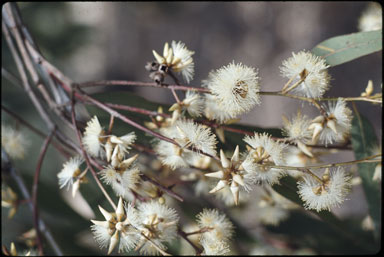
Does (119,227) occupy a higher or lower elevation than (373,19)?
lower

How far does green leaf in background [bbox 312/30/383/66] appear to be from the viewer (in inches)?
26.2

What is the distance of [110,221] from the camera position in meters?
0.53

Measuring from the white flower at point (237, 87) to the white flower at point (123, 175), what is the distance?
17cm

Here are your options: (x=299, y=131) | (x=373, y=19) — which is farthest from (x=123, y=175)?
(x=373, y=19)

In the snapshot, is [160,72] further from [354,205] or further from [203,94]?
[354,205]

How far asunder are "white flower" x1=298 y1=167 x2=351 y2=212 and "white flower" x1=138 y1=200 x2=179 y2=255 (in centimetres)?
21

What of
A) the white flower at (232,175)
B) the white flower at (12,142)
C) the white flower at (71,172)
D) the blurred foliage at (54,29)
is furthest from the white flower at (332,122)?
the blurred foliage at (54,29)

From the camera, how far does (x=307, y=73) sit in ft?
1.77

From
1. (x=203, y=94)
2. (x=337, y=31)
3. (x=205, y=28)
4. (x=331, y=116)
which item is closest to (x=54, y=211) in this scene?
(x=203, y=94)

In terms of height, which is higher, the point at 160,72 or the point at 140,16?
the point at 140,16

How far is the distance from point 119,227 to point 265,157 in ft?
0.79

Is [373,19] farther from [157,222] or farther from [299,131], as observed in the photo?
[157,222]

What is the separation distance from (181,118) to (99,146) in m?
0.14

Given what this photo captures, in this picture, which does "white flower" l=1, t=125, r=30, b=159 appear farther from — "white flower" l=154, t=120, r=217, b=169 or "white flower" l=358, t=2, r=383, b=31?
"white flower" l=358, t=2, r=383, b=31
